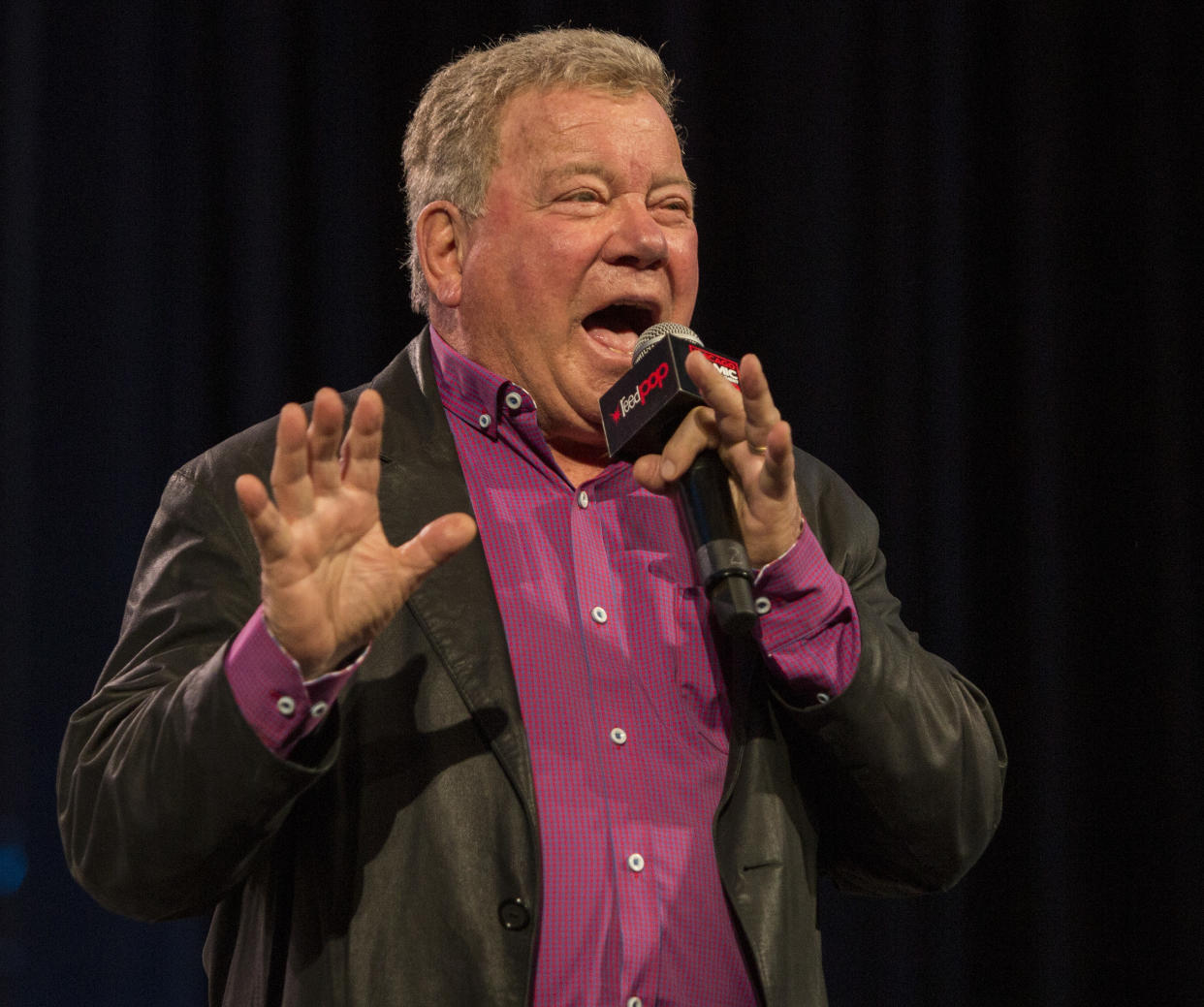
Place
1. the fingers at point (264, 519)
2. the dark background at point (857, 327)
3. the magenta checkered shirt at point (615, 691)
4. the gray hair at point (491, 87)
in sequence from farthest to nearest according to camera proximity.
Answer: the dark background at point (857, 327), the gray hair at point (491, 87), the magenta checkered shirt at point (615, 691), the fingers at point (264, 519)

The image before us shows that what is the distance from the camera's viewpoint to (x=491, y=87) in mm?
2021

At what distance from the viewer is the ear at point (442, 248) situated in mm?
2021

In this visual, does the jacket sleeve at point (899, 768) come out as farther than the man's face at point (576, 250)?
No

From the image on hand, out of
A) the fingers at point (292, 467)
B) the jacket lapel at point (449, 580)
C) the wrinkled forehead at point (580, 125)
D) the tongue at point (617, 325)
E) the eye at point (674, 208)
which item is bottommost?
the jacket lapel at point (449, 580)

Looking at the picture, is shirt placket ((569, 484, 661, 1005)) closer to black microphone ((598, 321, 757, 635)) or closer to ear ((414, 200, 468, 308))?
black microphone ((598, 321, 757, 635))

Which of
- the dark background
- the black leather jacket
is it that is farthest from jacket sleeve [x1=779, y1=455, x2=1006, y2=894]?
the dark background

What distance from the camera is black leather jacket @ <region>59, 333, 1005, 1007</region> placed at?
52.5 inches

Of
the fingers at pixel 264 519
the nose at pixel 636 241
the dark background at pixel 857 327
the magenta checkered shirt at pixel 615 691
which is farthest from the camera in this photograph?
the dark background at pixel 857 327

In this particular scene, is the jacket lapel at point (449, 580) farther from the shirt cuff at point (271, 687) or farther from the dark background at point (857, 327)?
the dark background at point (857, 327)

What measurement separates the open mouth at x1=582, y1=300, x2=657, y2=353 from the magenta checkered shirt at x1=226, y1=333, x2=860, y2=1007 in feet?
0.49

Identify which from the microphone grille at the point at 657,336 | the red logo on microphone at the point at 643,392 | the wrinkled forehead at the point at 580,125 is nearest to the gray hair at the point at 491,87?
the wrinkled forehead at the point at 580,125

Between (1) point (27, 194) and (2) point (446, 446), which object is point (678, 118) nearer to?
(1) point (27, 194)

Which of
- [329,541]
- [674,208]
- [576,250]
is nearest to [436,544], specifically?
[329,541]

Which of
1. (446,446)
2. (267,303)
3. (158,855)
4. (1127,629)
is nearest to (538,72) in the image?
(446,446)
